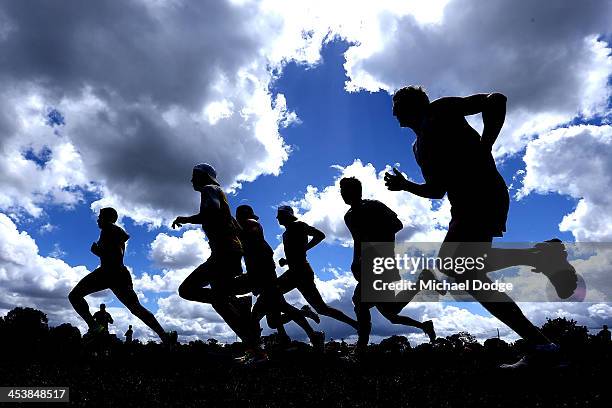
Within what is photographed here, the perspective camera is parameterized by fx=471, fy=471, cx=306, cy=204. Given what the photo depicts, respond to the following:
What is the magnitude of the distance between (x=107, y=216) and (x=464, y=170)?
7874 mm

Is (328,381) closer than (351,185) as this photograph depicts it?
Yes

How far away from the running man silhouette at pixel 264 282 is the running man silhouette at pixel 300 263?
0.37m

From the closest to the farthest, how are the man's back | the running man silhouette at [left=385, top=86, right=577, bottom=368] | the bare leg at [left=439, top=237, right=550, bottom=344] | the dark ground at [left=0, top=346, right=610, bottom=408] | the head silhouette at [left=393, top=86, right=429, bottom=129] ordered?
the dark ground at [left=0, top=346, right=610, bottom=408], the bare leg at [left=439, top=237, right=550, bottom=344], the running man silhouette at [left=385, top=86, right=577, bottom=368], the head silhouette at [left=393, top=86, right=429, bottom=129], the man's back

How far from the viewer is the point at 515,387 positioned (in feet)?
11.5

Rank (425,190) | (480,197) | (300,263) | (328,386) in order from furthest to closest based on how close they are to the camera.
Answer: (300,263), (425,190), (480,197), (328,386)

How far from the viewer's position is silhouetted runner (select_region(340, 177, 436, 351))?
7070mm

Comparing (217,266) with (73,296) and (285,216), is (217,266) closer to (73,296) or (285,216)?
(285,216)

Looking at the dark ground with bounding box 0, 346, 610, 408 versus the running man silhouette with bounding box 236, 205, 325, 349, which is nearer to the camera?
the dark ground with bounding box 0, 346, 610, 408

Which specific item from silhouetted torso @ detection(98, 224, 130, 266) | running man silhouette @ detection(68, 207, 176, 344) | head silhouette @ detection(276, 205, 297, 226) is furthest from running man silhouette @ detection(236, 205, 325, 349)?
silhouetted torso @ detection(98, 224, 130, 266)

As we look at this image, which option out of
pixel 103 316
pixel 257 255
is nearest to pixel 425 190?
pixel 257 255

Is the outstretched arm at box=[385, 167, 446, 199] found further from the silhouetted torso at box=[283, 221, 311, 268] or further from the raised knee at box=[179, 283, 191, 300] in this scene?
the silhouetted torso at box=[283, 221, 311, 268]


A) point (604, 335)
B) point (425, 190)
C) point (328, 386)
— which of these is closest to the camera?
point (328, 386)

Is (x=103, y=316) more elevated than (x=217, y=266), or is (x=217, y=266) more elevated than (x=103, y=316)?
(x=217, y=266)

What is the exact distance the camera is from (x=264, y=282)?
8.66 metres
